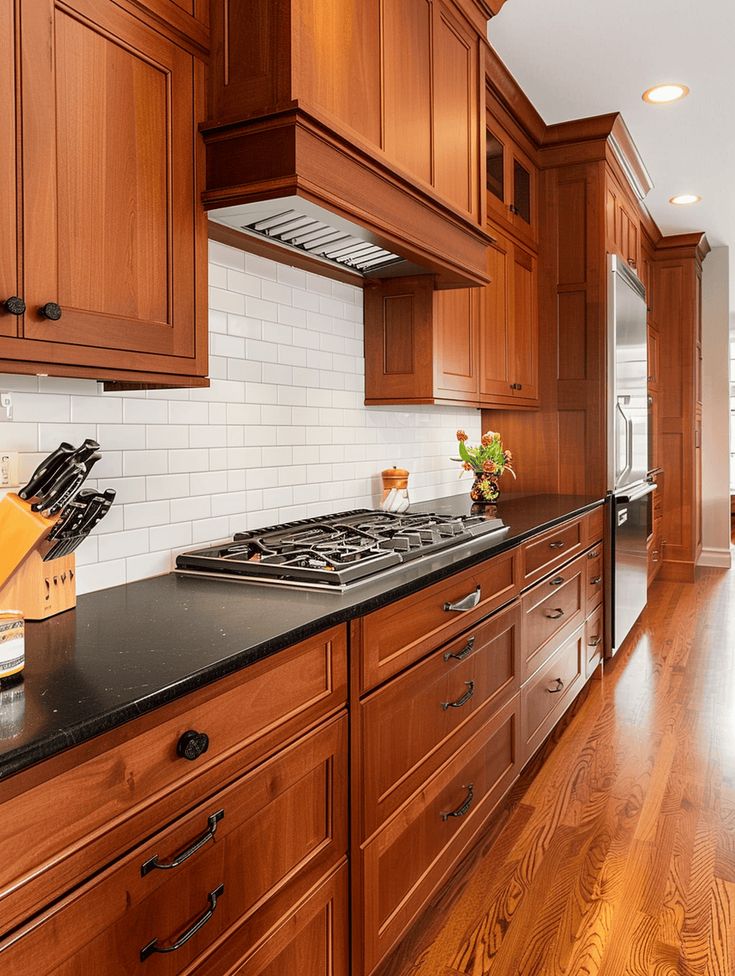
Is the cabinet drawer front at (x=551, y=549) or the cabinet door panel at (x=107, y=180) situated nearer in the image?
the cabinet door panel at (x=107, y=180)

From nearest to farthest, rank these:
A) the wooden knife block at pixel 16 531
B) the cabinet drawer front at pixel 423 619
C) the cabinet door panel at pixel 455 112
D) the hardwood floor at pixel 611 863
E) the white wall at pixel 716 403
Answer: the wooden knife block at pixel 16 531 < the cabinet drawer front at pixel 423 619 < the hardwood floor at pixel 611 863 < the cabinet door panel at pixel 455 112 < the white wall at pixel 716 403

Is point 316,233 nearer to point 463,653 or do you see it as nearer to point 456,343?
point 456,343

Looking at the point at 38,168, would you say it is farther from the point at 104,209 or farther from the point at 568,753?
the point at 568,753

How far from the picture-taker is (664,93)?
11.3 feet

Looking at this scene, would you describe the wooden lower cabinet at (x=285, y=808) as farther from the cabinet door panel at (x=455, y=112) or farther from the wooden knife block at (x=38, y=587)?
the cabinet door panel at (x=455, y=112)

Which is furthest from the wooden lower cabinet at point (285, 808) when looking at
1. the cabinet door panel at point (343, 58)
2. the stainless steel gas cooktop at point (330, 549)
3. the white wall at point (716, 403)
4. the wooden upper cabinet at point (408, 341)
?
the white wall at point (716, 403)

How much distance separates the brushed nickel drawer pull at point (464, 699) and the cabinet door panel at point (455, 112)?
145 cm

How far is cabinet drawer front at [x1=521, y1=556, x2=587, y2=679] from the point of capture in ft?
8.44

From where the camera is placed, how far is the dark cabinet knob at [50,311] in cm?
119

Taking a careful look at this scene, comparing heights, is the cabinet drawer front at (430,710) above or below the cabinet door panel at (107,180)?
below

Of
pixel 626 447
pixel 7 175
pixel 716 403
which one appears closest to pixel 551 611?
pixel 626 447

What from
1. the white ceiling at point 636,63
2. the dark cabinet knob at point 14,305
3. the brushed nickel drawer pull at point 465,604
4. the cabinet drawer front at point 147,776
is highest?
the white ceiling at point 636,63

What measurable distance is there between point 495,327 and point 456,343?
0.53 metres

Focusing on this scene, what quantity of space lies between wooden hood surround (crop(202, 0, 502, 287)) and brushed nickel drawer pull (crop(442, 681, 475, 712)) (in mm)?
1219
